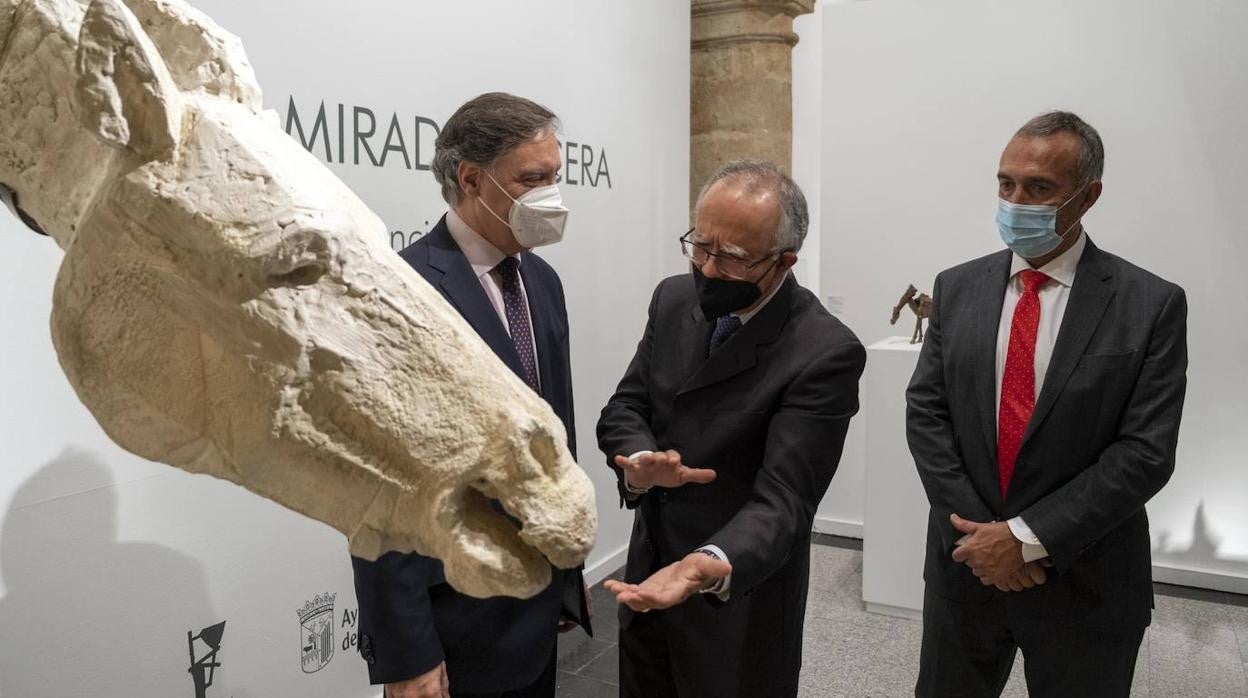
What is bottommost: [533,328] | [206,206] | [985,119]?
[533,328]

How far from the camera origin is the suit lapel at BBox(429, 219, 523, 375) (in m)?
1.72

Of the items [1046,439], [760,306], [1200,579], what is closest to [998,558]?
[1046,439]

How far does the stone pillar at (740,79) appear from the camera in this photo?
5453 mm

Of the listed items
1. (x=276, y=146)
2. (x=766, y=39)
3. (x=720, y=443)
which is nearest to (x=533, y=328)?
(x=720, y=443)

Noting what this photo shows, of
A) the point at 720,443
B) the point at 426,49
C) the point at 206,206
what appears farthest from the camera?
the point at 426,49

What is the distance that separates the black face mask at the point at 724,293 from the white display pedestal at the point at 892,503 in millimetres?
2446

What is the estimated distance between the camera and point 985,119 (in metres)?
4.52

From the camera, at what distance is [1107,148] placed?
432cm

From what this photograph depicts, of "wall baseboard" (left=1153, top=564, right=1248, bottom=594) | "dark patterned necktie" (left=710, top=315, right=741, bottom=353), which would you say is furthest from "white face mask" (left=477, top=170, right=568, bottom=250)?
"wall baseboard" (left=1153, top=564, right=1248, bottom=594)

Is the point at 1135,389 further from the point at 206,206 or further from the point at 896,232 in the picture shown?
the point at 896,232

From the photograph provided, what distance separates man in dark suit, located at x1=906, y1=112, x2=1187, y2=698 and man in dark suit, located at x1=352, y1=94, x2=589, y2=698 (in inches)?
40.4

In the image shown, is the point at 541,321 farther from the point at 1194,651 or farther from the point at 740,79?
the point at 740,79

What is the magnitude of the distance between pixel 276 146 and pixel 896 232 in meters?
4.30

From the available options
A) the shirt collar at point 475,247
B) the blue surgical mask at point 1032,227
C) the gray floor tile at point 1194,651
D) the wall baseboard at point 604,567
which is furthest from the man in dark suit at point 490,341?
the gray floor tile at point 1194,651
